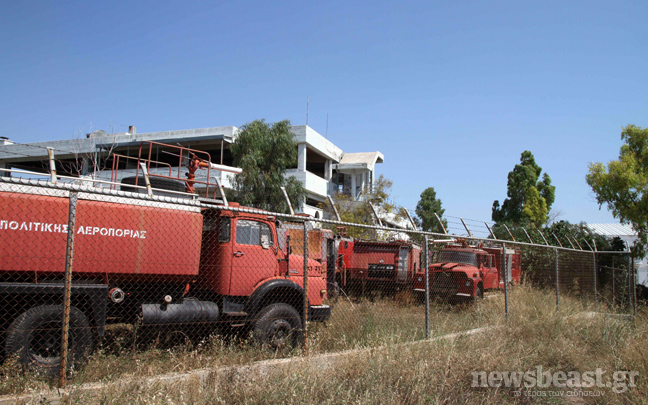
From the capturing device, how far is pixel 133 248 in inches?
229

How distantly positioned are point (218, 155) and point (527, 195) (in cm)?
2179

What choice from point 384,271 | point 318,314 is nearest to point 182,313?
point 318,314

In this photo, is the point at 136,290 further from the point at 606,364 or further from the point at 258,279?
the point at 606,364

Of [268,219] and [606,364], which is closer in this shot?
[606,364]

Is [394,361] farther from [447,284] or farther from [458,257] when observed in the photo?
[458,257]

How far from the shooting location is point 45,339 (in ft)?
16.6

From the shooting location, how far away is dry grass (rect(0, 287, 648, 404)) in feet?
13.7

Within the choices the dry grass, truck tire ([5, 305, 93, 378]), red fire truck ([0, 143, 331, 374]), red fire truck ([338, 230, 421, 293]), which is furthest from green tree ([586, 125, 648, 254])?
truck tire ([5, 305, 93, 378])

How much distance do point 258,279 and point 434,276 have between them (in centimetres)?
719

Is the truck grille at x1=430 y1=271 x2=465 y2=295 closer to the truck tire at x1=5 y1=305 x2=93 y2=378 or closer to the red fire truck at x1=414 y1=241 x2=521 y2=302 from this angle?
the red fire truck at x1=414 y1=241 x2=521 y2=302

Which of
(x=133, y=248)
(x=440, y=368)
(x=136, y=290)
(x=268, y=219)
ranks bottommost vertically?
(x=440, y=368)

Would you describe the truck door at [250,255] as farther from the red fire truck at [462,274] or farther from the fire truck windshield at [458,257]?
the fire truck windshield at [458,257]

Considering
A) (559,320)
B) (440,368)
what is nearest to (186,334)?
(440,368)

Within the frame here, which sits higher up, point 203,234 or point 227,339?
point 203,234
